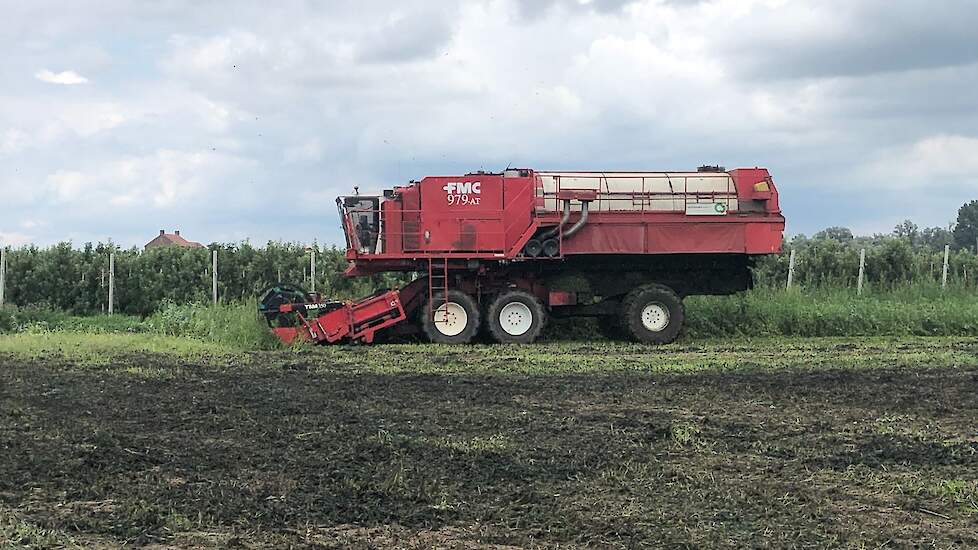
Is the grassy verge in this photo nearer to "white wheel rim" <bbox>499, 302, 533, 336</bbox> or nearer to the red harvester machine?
"white wheel rim" <bbox>499, 302, 533, 336</bbox>

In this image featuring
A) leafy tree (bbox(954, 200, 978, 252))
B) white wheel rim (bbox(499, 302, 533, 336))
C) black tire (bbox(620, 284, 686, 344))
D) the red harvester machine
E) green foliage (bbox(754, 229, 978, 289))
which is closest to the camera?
the red harvester machine

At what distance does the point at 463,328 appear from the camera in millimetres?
18672

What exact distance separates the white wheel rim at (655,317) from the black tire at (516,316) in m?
1.73

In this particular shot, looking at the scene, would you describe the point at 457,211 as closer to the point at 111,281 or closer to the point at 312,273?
the point at 312,273

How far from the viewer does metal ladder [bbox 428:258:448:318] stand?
18594 millimetres

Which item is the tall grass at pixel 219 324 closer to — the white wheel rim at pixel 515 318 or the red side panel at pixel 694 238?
the white wheel rim at pixel 515 318

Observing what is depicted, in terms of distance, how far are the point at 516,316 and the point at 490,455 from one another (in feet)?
34.9

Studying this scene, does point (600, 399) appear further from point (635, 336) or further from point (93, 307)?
point (93, 307)

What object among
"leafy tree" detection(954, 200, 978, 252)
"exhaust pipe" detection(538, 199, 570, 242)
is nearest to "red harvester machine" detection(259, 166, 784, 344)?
"exhaust pipe" detection(538, 199, 570, 242)

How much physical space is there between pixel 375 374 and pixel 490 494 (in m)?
6.82

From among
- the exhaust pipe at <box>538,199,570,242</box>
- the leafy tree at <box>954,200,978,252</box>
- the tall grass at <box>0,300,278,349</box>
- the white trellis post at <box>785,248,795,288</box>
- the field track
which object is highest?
the leafy tree at <box>954,200,978,252</box>

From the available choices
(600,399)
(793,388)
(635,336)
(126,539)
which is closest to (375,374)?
(600,399)

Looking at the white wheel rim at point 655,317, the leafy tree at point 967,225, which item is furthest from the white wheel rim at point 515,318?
the leafy tree at point 967,225

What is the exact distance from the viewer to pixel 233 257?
84.1 feet
